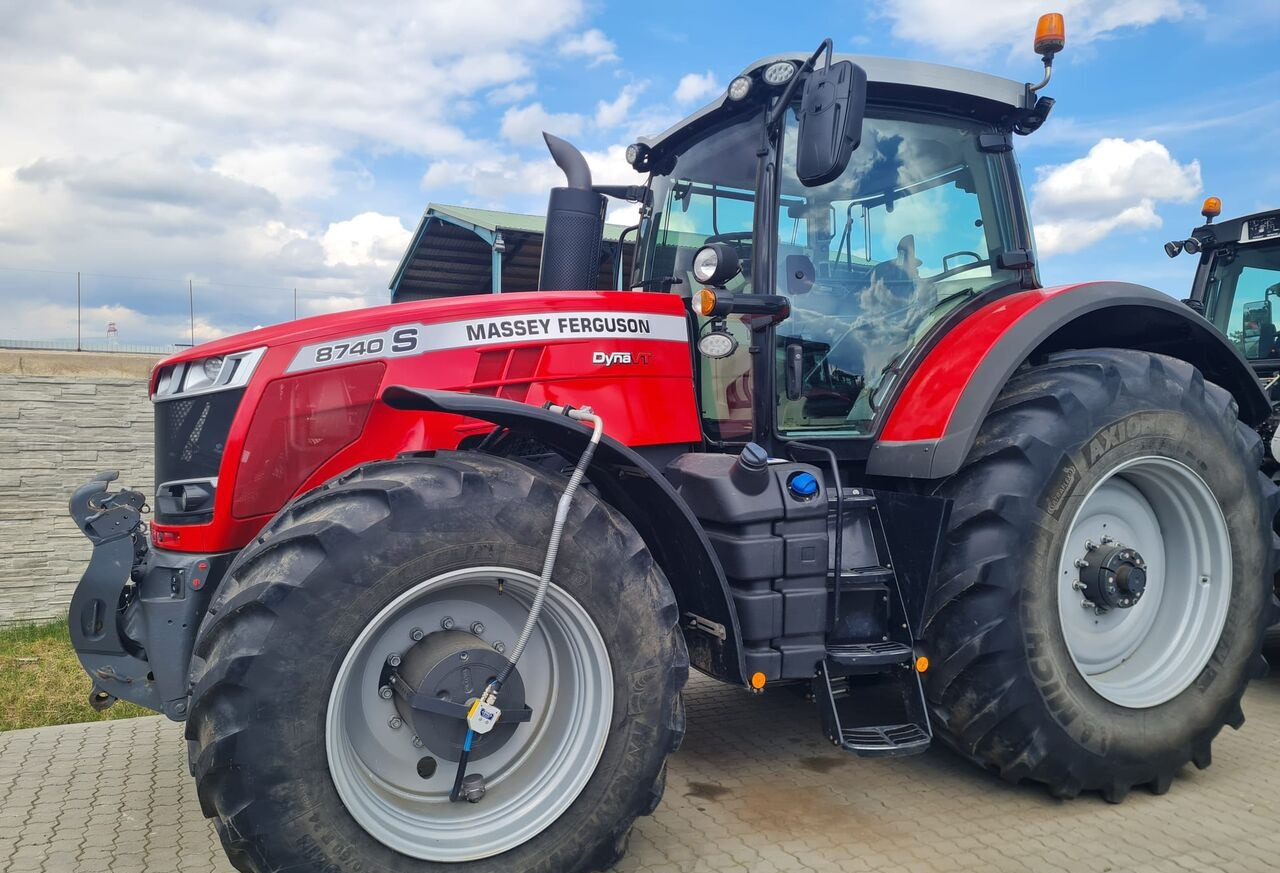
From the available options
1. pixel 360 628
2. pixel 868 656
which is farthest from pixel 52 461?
pixel 868 656

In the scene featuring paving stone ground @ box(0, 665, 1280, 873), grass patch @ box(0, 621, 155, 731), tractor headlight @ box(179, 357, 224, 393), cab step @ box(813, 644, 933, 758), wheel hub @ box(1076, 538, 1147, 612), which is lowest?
grass patch @ box(0, 621, 155, 731)

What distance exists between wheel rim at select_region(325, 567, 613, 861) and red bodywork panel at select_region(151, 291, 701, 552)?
0.65m

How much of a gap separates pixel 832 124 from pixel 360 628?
6.71 ft

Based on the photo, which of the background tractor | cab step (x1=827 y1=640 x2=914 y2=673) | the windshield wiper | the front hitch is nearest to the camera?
the front hitch

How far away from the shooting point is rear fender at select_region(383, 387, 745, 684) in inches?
104

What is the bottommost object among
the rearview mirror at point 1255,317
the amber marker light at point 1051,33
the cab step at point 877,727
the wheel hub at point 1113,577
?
the cab step at point 877,727

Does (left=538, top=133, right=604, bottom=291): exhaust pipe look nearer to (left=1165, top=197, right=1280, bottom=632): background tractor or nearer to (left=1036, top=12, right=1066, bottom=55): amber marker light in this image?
(left=1036, top=12, right=1066, bottom=55): amber marker light

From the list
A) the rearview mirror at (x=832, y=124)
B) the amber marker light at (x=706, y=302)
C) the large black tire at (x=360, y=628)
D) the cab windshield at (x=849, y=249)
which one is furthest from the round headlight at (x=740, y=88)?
the large black tire at (x=360, y=628)

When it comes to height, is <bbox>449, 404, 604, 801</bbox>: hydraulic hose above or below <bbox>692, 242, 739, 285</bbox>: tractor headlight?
below

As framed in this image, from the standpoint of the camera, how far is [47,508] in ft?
21.2

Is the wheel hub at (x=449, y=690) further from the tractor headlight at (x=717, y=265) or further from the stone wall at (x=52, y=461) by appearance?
the stone wall at (x=52, y=461)

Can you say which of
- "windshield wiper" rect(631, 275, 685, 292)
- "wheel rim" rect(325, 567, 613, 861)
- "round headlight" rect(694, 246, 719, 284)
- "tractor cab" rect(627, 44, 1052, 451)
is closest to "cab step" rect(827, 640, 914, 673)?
"tractor cab" rect(627, 44, 1052, 451)

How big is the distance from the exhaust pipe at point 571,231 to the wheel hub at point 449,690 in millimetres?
1767

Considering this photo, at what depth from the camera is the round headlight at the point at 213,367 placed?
307 cm
